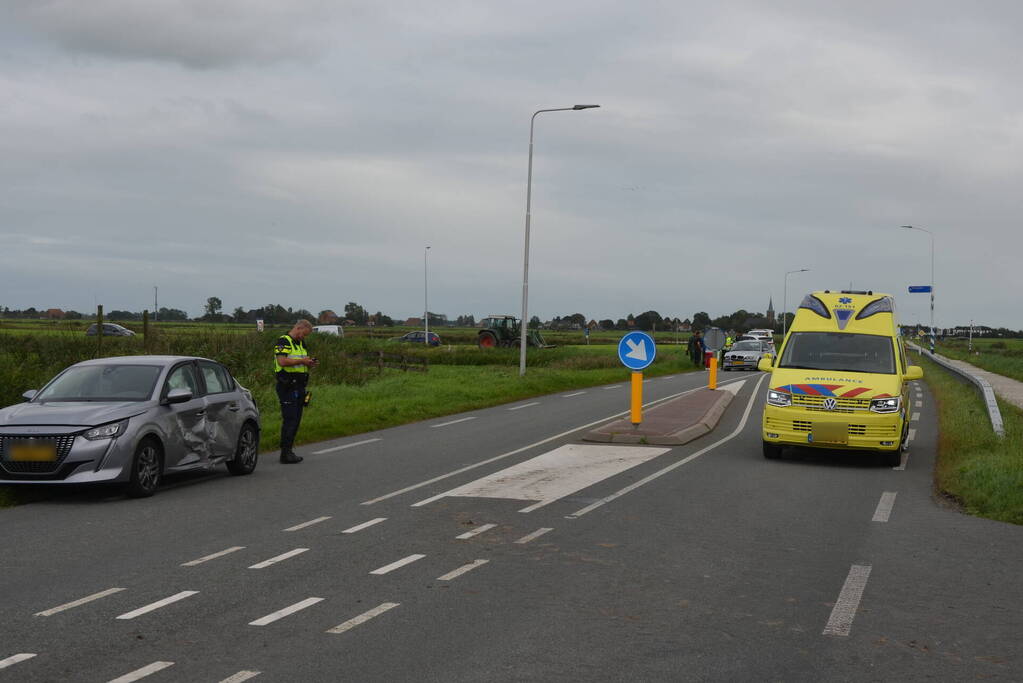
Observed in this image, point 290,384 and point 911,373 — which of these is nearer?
point 290,384

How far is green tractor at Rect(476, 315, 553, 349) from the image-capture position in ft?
198

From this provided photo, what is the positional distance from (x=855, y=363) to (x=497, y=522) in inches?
298

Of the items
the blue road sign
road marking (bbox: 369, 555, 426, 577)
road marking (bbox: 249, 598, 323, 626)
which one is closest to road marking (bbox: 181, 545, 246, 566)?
road marking (bbox: 369, 555, 426, 577)

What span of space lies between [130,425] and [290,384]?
345 cm

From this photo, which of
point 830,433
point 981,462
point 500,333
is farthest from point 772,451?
point 500,333

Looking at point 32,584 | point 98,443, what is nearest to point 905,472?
point 98,443

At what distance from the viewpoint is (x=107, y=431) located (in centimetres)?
1068

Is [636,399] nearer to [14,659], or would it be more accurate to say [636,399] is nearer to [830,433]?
[830,433]

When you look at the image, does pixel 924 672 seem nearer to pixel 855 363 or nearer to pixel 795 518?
pixel 795 518

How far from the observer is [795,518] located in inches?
395

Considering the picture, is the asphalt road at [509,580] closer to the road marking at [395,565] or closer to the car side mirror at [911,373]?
the road marking at [395,565]

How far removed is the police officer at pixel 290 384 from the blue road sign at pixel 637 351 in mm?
5710

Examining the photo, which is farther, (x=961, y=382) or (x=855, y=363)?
(x=961, y=382)

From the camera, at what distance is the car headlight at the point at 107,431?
1059cm
